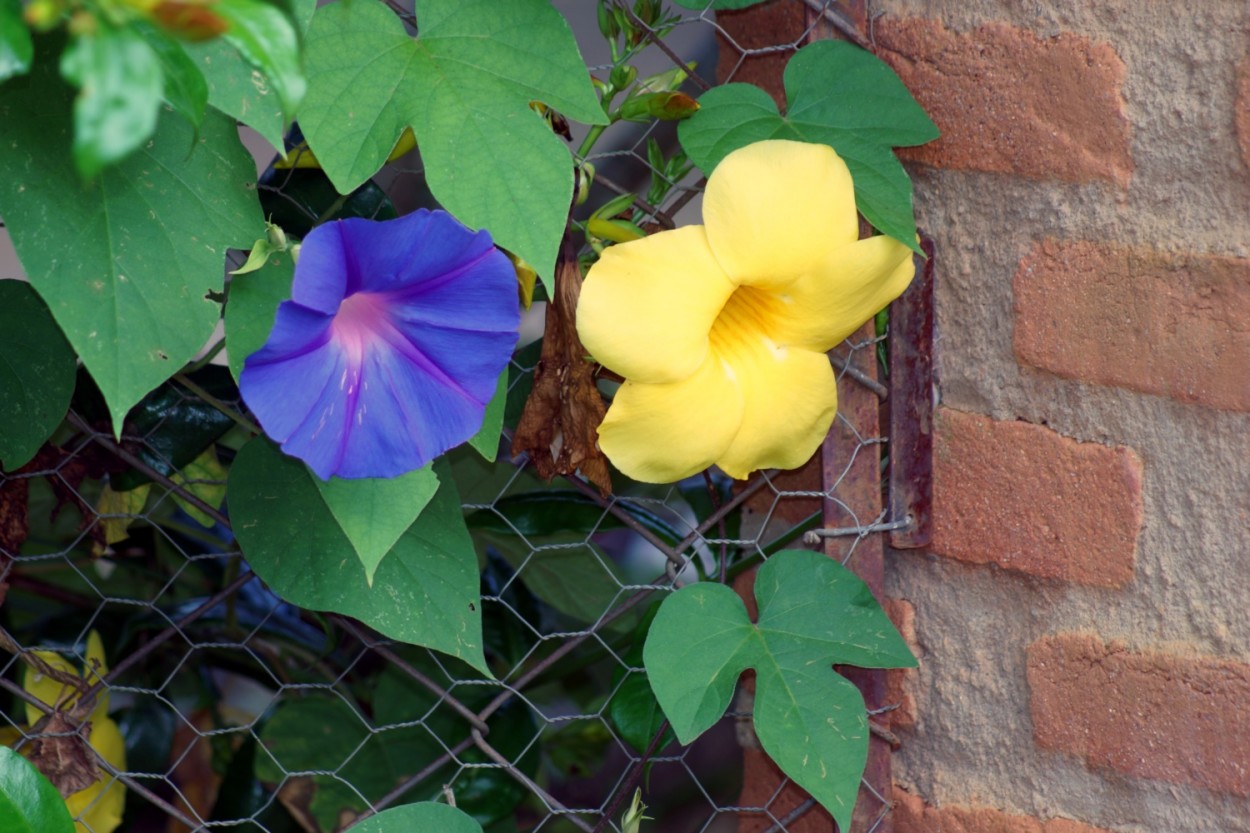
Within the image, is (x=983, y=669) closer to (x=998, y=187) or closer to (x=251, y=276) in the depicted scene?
(x=998, y=187)

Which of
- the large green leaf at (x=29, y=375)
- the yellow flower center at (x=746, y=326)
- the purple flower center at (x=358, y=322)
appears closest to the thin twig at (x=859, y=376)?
the yellow flower center at (x=746, y=326)

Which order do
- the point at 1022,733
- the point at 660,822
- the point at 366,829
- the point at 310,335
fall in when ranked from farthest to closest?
the point at 660,822 → the point at 1022,733 → the point at 366,829 → the point at 310,335

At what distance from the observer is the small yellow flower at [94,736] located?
0.88m

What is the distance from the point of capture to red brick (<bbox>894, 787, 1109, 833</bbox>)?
75 cm

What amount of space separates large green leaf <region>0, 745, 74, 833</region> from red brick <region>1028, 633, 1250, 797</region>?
57 cm

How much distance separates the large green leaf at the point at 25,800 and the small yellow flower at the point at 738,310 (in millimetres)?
334

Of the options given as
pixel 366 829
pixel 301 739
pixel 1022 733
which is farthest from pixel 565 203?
pixel 301 739

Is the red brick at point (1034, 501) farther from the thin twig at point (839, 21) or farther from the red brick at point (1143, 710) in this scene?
the thin twig at point (839, 21)

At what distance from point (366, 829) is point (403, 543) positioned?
158mm

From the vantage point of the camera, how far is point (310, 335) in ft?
1.73

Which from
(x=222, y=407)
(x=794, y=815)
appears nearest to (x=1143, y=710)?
(x=794, y=815)

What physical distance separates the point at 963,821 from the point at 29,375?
0.66m

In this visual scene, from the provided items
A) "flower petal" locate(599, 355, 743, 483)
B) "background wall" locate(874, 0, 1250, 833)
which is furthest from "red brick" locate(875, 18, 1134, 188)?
"flower petal" locate(599, 355, 743, 483)

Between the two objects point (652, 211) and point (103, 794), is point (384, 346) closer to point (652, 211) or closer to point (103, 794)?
point (652, 211)
